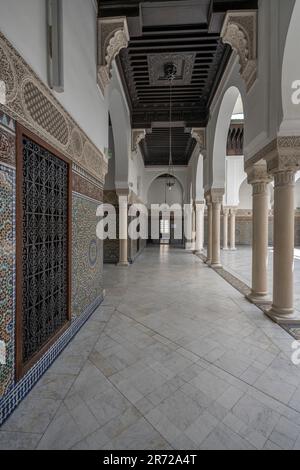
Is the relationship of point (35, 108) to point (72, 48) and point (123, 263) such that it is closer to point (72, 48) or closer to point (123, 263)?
point (72, 48)

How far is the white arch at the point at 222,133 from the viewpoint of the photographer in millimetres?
5348

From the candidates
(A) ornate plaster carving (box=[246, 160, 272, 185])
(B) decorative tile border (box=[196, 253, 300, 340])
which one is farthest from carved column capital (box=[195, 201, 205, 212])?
(A) ornate plaster carving (box=[246, 160, 272, 185])

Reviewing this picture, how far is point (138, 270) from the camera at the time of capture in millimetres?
6980

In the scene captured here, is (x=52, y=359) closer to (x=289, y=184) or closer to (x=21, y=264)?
(x=21, y=264)

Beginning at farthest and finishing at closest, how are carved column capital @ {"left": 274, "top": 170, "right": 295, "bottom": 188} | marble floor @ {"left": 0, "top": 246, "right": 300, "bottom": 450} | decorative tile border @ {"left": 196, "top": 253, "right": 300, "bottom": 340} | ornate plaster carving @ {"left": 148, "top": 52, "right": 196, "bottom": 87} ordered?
1. ornate plaster carving @ {"left": 148, "top": 52, "right": 196, "bottom": 87}
2. carved column capital @ {"left": 274, "top": 170, "right": 295, "bottom": 188}
3. decorative tile border @ {"left": 196, "top": 253, "right": 300, "bottom": 340}
4. marble floor @ {"left": 0, "top": 246, "right": 300, "bottom": 450}

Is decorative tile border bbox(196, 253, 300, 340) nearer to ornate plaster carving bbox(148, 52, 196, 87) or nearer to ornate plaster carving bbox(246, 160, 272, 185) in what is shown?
ornate plaster carving bbox(246, 160, 272, 185)

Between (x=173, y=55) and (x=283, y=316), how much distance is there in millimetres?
4857

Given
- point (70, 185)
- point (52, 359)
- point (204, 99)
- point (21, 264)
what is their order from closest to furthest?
point (21, 264), point (52, 359), point (70, 185), point (204, 99)

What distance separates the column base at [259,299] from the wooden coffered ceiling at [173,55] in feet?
13.4

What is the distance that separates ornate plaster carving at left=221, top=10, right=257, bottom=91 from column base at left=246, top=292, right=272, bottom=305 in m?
3.21

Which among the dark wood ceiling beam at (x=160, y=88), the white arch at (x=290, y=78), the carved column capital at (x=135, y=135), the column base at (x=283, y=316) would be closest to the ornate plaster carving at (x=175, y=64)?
the dark wood ceiling beam at (x=160, y=88)

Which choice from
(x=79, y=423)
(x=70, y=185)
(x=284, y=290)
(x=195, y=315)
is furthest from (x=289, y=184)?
(x=79, y=423)

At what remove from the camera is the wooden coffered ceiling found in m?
3.47

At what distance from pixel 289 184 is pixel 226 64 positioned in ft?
10.1
